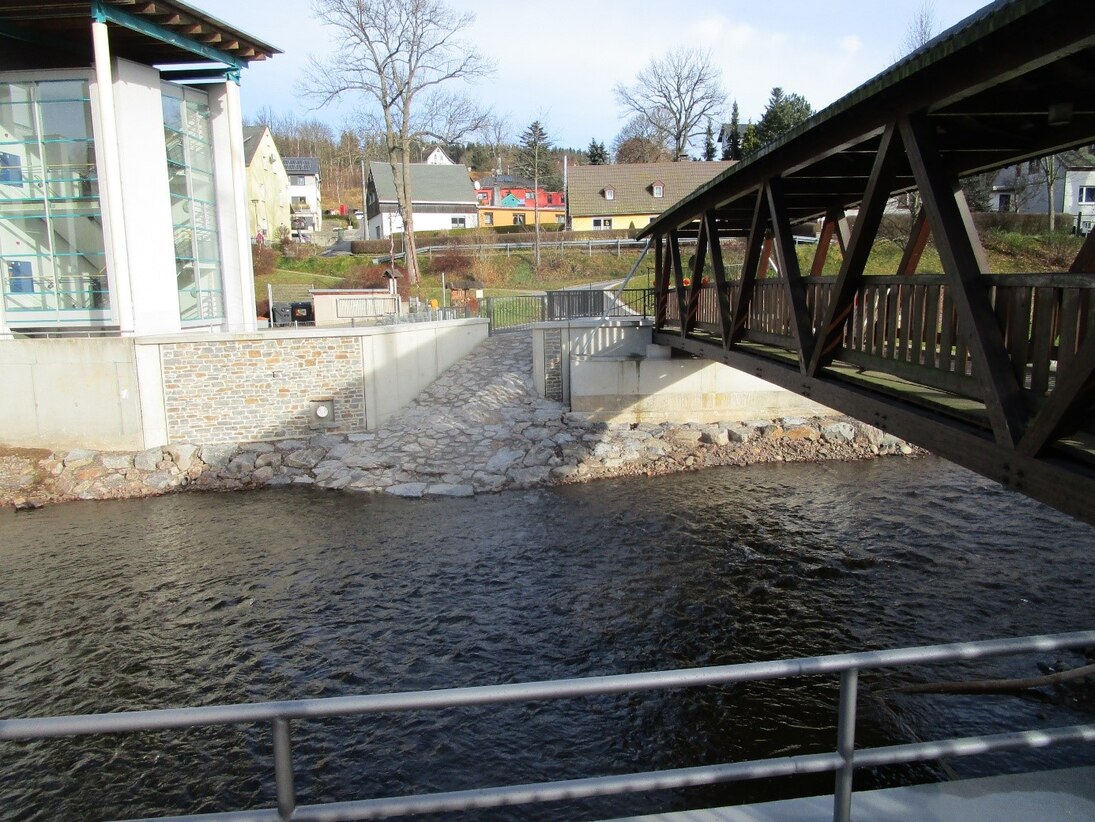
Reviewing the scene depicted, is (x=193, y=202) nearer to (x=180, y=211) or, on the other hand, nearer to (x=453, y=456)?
(x=180, y=211)

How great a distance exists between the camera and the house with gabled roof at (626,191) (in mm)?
49469

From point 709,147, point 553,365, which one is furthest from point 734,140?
point 553,365

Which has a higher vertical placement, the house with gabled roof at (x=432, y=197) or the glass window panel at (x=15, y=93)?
the house with gabled roof at (x=432, y=197)

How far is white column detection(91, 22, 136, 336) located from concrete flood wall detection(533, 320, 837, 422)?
389 inches

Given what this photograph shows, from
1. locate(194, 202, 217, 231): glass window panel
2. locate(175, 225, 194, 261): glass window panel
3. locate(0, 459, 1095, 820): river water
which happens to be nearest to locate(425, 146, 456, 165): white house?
locate(194, 202, 217, 231): glass window panel

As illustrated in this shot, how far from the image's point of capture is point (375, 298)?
24469mm

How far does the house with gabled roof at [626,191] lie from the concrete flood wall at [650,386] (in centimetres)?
3234

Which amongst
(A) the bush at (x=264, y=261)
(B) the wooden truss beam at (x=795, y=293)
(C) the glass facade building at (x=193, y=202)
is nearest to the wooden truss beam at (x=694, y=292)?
(B) the wooden truss beam at (x=795, y=293)

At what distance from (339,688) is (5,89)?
1698cm

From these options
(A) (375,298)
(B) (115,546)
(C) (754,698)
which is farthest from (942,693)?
(A) (375,298)

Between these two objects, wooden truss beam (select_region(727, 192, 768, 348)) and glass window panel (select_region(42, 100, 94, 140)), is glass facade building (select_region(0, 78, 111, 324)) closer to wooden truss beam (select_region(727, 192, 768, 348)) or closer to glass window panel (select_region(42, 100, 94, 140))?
glass window panel (select_region(42, 100, 94, 140))

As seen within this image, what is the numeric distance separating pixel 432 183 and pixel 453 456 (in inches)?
1871

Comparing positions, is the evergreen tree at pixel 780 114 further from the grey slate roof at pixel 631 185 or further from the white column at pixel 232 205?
the white column at pixel 232 205

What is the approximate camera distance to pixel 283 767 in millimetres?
2297
